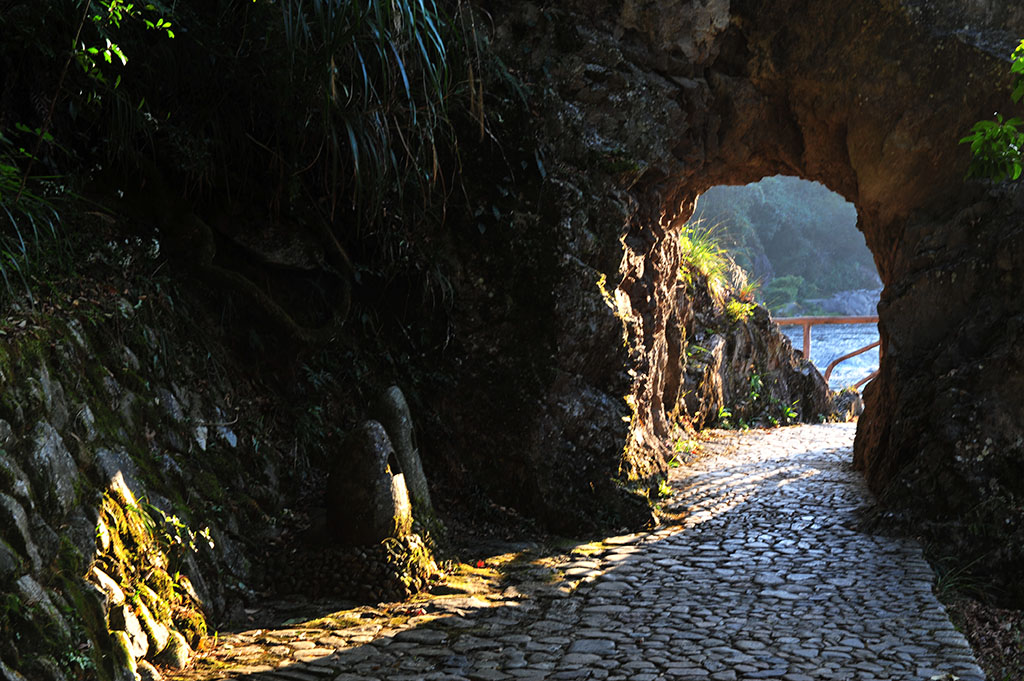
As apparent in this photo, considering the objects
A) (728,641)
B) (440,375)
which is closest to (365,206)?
(440,375)

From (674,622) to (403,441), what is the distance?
199 cm

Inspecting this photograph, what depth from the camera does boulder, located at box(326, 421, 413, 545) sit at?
16.2ft

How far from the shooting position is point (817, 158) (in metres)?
8.34

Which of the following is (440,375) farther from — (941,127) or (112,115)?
(941,127)

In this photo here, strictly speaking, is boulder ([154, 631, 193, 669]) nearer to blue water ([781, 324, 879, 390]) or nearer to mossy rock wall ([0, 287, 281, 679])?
mossy rock wall ([0, 287, 281, 679])

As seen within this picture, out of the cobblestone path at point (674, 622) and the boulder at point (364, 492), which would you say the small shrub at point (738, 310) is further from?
the boulder at point (364, 492)

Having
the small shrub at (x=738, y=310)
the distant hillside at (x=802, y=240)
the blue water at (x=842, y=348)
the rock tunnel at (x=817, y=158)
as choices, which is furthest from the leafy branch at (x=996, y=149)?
the distant hillside at (x=802, y=240)

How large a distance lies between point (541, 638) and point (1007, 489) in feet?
11.7

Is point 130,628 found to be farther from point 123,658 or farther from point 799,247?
point 799,247

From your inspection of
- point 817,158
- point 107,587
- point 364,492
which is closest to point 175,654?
point 107,587

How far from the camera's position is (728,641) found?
4.41 meters

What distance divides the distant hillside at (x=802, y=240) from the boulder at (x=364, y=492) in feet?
89.8

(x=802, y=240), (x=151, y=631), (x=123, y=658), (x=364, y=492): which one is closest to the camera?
(x=123, y=658)

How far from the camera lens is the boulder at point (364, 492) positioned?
495 centimetres
